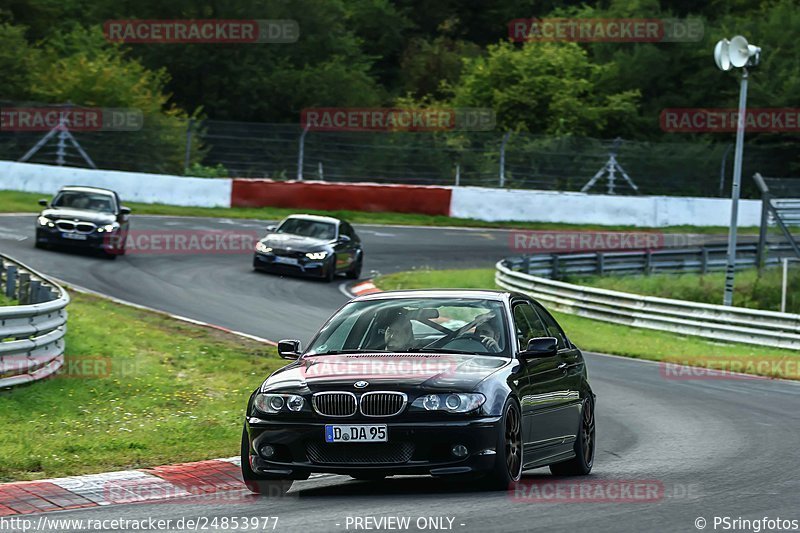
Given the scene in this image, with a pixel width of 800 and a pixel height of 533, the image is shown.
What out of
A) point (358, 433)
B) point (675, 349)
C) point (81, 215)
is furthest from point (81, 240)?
point (358, 433)

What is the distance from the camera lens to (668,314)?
26234mm

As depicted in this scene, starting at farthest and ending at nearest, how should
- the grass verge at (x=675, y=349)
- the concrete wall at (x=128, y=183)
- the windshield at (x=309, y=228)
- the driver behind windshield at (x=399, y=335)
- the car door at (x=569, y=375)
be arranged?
the concrete wall at (x=128, y=183) < the windshield at (x=309, y=228) < the grass verge at (x=675, y=349) < the car door at (x=569, y=375) < the driver behind windshield at (x=399, y=335)

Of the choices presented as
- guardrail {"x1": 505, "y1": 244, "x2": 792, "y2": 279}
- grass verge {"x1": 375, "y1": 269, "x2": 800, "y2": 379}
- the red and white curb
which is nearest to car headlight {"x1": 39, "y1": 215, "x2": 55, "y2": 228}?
grass verge {"x1": 375, "y1": 269, "x2": 800, "y2": 379}

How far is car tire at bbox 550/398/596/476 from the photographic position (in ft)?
34.5

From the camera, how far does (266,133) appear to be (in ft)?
141

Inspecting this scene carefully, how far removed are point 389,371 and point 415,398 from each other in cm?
38

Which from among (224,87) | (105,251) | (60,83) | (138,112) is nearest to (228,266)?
(105,251)

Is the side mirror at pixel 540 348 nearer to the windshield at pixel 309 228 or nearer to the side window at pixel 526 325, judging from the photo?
the side window at pixel 526 325

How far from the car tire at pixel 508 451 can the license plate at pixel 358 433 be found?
0.69 meters

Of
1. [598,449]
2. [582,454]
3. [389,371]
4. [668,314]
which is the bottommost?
[668,314]

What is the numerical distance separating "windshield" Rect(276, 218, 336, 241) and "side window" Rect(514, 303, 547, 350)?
19696 mm

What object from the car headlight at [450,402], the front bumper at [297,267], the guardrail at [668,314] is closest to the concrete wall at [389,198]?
the front bumper at [297,267]

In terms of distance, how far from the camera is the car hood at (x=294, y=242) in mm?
Result: 29531

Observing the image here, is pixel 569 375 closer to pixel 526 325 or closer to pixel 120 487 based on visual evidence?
pixel 526 325
